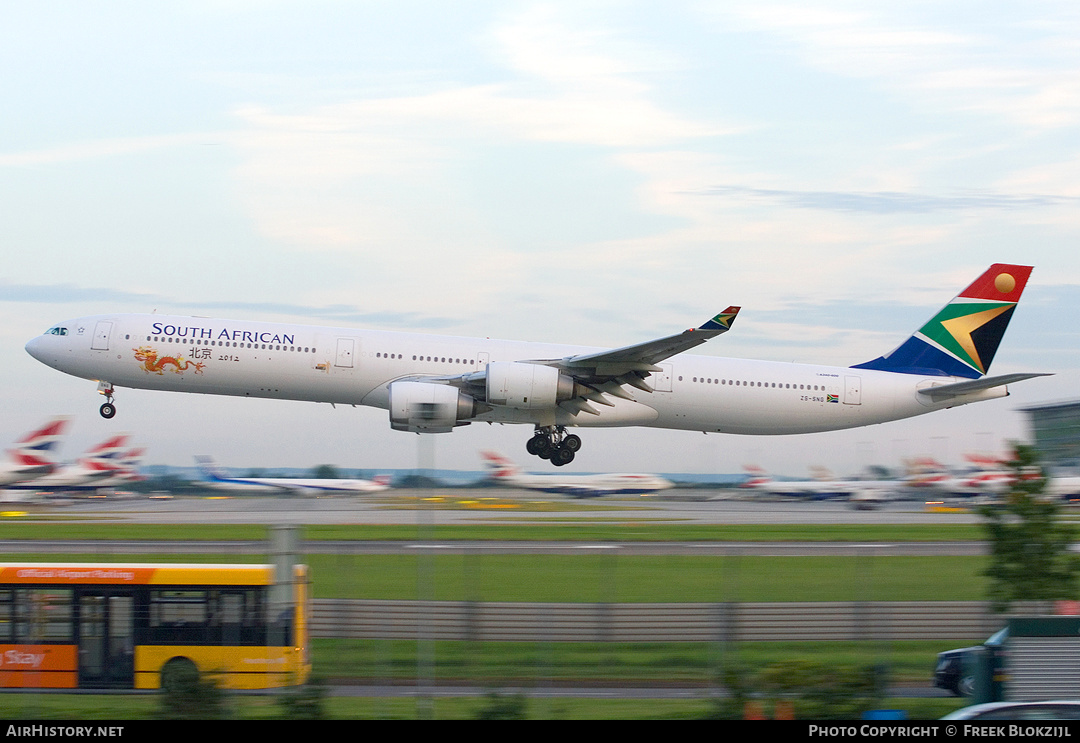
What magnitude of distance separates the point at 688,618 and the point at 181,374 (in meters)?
21.8

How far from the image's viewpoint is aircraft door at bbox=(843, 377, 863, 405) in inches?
1490

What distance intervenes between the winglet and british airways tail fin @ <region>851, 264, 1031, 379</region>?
10003 millimetres

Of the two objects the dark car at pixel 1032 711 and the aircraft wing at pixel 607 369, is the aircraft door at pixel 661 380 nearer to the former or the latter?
the aircraft wing at pixel 607 369

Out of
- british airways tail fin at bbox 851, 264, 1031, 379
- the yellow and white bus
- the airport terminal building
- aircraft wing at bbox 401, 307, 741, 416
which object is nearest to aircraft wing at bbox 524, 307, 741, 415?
aircraft wing at bbox 401, 307, 741, 416

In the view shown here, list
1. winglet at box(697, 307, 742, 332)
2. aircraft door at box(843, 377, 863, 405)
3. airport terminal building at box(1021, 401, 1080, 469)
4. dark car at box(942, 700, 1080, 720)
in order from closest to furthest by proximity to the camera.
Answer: dark car at box(942, 700, 1080, 720), winglet at box(697, 307, 742, 332), aircraft door at box(843, 377, 863, 405), airport terminal building at box(1021, 401, 1080, 469)

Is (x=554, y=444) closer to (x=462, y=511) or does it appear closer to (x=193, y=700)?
(x=462, y=511)

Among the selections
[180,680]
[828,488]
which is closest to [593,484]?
[828,488]

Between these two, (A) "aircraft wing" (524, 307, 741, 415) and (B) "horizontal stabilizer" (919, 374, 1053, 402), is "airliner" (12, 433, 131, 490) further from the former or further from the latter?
(B) "horizontal stabilizer" (919, 374, 1053, 402)

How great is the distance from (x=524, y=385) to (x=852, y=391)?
12677 mm

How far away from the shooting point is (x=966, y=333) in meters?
41.2

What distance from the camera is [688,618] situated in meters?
17.1
